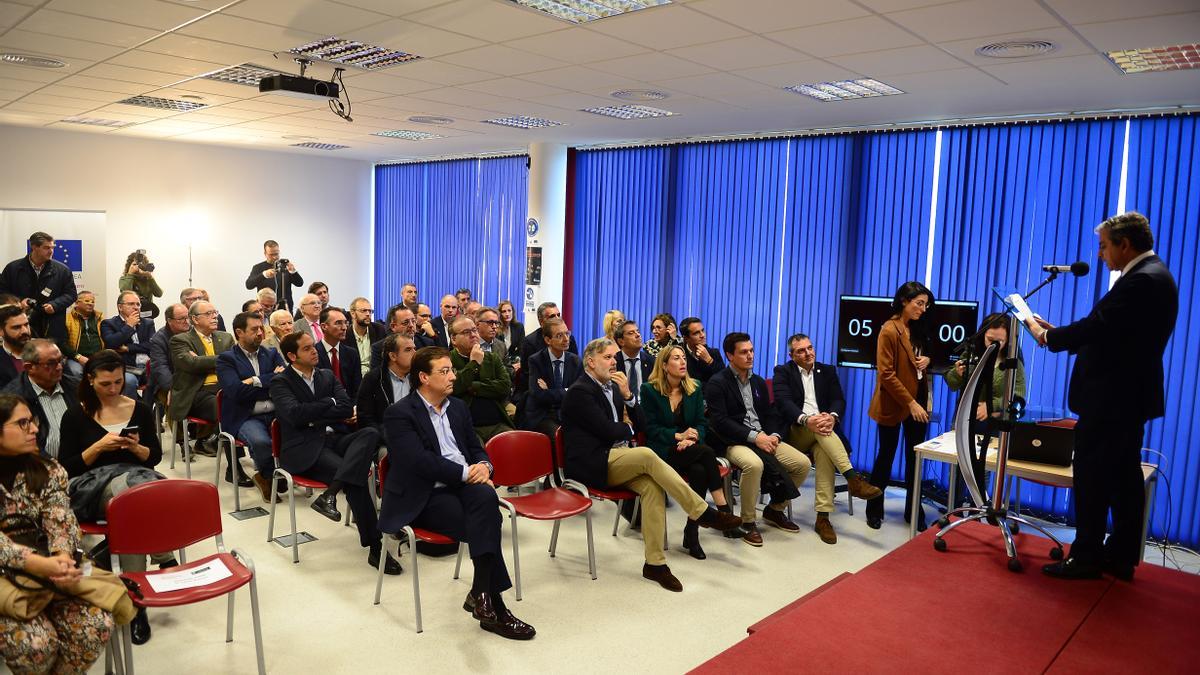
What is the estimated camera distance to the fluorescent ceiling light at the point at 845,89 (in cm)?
554

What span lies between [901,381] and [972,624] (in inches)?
108

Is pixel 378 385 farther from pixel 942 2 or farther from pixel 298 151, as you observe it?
pixel 298 151

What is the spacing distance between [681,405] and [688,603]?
4.52 feet

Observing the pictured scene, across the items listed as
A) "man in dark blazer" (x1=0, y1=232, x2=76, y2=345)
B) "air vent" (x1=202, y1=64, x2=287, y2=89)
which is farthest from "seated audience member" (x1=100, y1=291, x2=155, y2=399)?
"air vent" (x1=202, y1=64, x2=287, y2=89)

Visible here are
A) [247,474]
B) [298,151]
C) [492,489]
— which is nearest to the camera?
[492,489]

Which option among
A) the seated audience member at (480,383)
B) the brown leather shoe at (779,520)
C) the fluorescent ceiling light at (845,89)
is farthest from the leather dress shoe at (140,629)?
the fluorescent ceiling light at (845,89)

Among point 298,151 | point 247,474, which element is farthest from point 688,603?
point 298,151

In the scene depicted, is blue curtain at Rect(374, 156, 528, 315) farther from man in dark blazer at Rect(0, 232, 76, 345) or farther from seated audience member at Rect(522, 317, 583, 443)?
man in dark blazer at Rect(0, 232, 76, 345)

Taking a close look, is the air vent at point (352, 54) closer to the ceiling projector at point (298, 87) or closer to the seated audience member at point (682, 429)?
the ceiling projector at point (298, 87)

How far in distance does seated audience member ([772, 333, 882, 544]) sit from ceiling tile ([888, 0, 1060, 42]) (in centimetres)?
244

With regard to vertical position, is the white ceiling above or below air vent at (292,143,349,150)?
below

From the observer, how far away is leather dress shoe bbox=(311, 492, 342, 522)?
17.7ft

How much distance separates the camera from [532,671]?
356 cm

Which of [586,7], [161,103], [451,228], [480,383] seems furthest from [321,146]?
[586,7]
